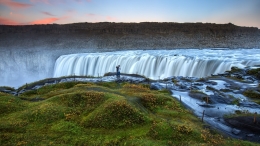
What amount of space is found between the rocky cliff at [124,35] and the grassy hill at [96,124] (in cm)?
7453

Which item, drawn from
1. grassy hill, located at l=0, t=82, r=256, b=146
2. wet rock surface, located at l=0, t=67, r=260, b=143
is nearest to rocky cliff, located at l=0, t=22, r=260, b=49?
wet rock surface, located at l=0, t=67, r=260, b=143

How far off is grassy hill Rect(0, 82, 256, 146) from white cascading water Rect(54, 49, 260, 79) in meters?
Answer: 21.2

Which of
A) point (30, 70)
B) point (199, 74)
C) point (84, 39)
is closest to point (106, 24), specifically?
point (84, 39)

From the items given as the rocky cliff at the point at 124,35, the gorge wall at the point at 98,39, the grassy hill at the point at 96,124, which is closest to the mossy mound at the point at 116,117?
the grassy hill at the point at 96,124

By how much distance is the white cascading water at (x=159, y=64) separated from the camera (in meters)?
36.5

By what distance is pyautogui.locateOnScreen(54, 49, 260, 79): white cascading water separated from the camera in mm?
36469

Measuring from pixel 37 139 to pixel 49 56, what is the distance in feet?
233

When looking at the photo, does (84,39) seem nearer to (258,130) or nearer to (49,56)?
(49,56)

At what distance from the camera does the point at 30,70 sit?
70375 millimetres

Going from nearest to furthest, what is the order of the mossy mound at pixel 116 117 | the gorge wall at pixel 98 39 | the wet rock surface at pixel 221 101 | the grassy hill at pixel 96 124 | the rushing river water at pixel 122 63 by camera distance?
1. the grassy hill at pixel 96 124
2. the mossy mound at pixel 116 117
3. the wet rock surface at pixel 221 101
4. the rushing river water at pixel 122 63
5. the gorge wall at pixel 98 39

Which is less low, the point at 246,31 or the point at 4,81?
the point at 246,31

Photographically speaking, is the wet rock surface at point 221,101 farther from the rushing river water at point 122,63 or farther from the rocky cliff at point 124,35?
the rocky cliff at point 124,35

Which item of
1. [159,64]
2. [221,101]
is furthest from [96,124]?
[159,64]

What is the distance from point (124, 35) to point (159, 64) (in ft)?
227
